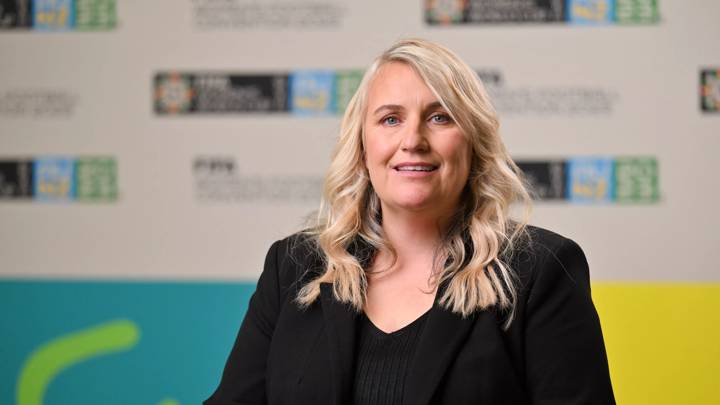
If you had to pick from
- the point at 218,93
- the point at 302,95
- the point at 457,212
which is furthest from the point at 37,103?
the point at 457,212

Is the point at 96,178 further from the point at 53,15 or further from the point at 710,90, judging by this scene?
the point at 710,90

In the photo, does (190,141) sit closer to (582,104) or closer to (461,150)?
(582,104)

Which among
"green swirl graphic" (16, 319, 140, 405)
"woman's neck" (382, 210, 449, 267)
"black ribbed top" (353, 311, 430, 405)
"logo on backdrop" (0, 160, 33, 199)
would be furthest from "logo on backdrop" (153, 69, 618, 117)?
"black ribbed top" (353, 311, 430, 405)

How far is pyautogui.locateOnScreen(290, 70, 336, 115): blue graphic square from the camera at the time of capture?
324 centimetres

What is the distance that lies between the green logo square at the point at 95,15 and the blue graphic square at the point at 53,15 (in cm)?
3

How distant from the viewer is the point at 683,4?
311 cm

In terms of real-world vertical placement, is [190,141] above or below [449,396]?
above

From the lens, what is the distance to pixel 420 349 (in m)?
1.61

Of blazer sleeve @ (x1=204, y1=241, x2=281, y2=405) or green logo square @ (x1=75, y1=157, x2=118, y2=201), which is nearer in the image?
blazer sleeve @ (x1=204, y1=241, x2=281, y2=405)

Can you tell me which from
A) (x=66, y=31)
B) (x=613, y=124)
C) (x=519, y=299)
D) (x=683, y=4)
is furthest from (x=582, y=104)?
(x=66, y=31)

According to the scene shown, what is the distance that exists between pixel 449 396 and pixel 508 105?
1.77m

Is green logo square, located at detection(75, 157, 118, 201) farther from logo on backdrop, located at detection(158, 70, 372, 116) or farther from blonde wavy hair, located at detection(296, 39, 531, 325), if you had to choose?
blonde wavy hair, located at detection(296, 39, 531, 325)

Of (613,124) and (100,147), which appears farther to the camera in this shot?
(100,147)

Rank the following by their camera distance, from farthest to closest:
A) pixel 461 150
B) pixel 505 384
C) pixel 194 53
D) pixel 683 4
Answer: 1. pixel 194 53
2. pixel 683 4
3. pixel 461 150
4. pixel 505 384
